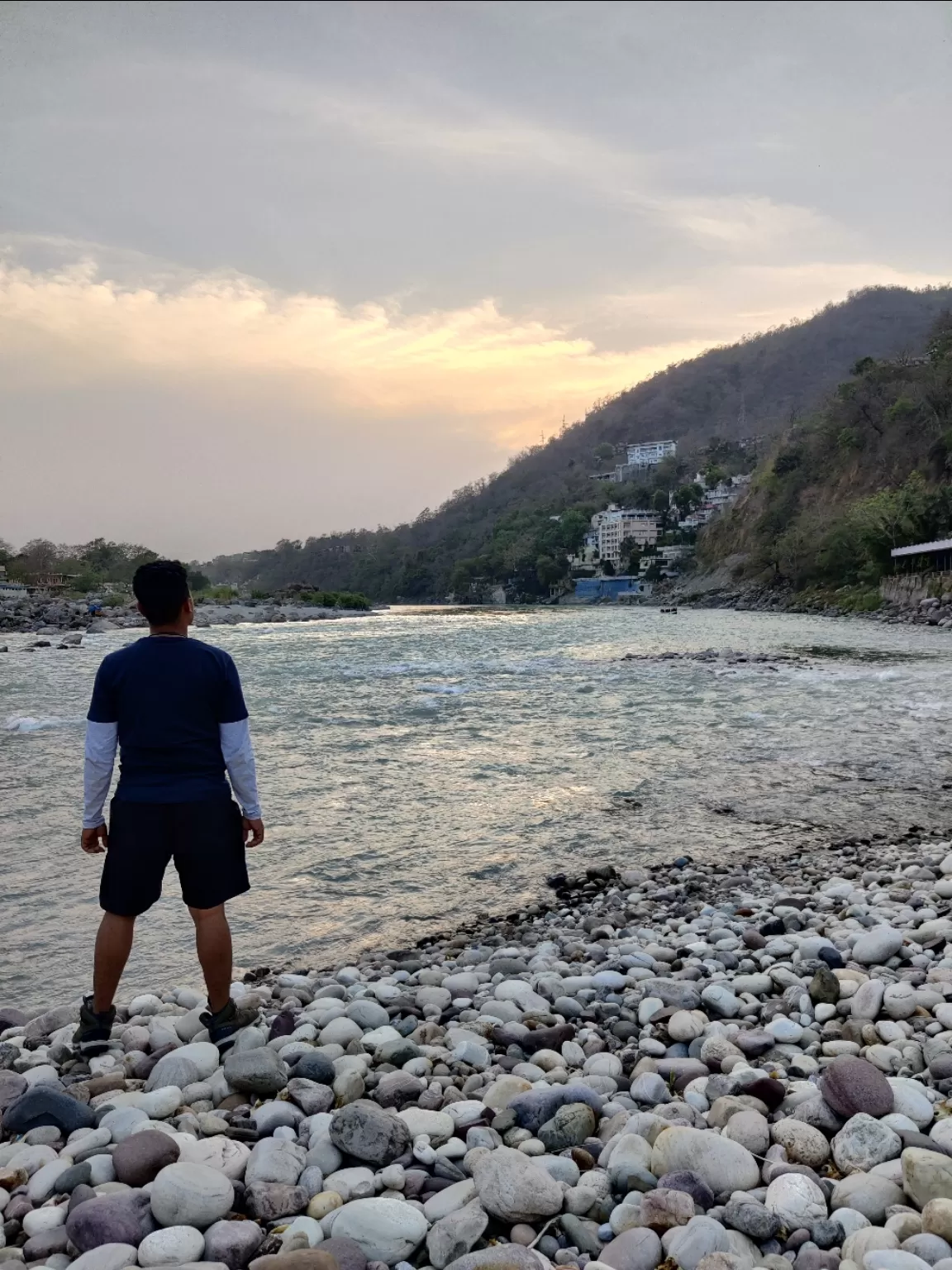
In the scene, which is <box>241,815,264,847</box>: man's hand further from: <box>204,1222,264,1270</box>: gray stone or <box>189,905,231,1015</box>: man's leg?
<box>204,1222,264,1270</box>: gray stone

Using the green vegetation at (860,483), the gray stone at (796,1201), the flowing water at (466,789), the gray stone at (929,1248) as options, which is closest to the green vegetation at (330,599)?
the green vegetation at (860,483)

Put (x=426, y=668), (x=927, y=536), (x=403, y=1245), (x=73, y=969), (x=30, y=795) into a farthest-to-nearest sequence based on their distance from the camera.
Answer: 1. (x=927, y=536)
2. (x=426, y=668)
3. (x=30, y=795)
4. (x=73, y=969)
5. (x=403, y=1245)

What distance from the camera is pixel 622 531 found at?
385ft

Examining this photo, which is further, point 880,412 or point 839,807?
point 880,412

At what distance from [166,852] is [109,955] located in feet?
1.57

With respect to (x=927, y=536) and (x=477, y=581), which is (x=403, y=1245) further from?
(x=477, y=581)

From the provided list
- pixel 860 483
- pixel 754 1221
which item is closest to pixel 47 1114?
pixel 754 1221

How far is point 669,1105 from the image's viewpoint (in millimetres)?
2848

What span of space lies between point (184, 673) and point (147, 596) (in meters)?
0.37

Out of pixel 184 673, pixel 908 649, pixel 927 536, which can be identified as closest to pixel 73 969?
pixel 184 673

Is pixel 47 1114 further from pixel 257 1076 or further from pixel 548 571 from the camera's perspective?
pixel 548 571

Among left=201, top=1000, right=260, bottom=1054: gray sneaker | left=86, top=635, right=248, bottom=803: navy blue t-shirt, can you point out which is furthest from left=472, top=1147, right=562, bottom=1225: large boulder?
left=86, top=635, right=248, bottom=803: navy blue t-shirt

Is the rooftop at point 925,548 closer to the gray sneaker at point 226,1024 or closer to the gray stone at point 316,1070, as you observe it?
the gray sneaker at point 226,1024

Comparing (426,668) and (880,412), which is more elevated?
(880,412)
